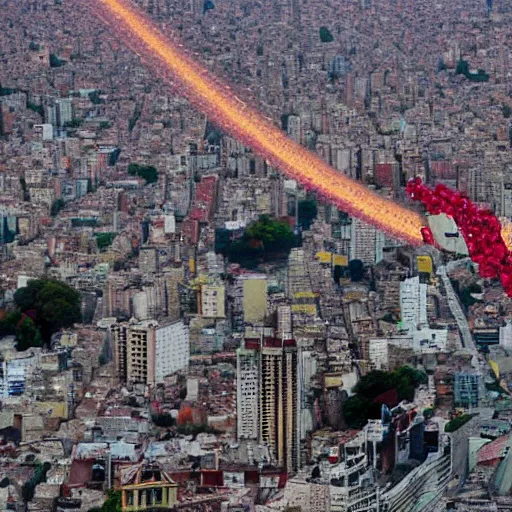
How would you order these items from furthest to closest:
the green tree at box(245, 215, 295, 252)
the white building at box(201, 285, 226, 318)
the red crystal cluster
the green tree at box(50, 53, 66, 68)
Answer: the green tree at box(50, 53, 66, 68), the green tree at box(245, 215, 295, 252), the white building at box(201, 285, 226, 318), the red crystal cluster

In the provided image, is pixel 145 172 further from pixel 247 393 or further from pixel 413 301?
pixel 247 393

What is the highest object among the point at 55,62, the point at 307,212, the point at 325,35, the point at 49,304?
the point at 325,35

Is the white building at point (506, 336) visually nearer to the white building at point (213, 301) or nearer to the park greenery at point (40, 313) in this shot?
the white building at point (213, 301)

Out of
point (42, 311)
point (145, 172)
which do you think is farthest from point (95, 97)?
point (42, 311)

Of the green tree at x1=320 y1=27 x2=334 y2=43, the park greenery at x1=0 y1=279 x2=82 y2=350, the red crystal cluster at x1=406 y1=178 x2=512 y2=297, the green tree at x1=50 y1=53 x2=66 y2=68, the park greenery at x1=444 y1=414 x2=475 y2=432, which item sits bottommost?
the park greenery at x1=444 y1=414 x2=475 y2=432

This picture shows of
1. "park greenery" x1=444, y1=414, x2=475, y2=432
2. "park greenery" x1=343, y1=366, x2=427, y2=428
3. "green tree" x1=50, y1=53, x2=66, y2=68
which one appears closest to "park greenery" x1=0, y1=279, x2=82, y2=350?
"park greenery" x1=343, y1=366, x2=427, y2=428

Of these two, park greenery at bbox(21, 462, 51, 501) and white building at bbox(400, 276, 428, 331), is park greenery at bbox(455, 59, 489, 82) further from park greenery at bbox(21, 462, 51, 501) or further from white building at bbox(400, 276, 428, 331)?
park greenery at bbox(21, 462, 51, 501)
